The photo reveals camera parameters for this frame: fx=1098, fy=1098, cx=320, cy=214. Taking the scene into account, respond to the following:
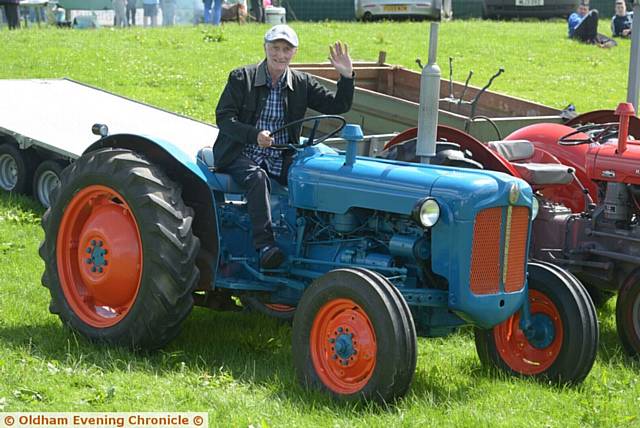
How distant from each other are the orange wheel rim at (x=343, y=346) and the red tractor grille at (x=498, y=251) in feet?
1.98

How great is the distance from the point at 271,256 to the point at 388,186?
32.0 inches

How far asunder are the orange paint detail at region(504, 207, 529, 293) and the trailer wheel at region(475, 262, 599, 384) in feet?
0.83

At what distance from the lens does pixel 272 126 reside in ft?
20.7

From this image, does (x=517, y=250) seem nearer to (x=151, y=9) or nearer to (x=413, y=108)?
(x=413, y=108)

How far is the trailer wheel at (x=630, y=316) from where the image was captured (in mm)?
6504

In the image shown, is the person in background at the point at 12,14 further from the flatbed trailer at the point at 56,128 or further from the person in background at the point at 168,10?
the flatbed trailer at the point at 56,128

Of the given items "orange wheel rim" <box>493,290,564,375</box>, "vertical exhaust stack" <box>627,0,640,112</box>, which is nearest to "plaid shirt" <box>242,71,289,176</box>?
"orange wheel rim" <box>493,290,564,375</box>

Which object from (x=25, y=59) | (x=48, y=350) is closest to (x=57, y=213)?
(x=48, y=350)

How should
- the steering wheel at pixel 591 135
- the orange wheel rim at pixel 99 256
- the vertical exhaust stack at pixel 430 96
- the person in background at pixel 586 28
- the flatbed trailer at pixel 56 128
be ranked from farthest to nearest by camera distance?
the person in background at pixel 586 28
the flatbed trailer at pixel 56 128
the steering wheel at pixel 591 135
the orange wheel rim at pixel 99 256
the vertical exhaust stack at pixel 430 96

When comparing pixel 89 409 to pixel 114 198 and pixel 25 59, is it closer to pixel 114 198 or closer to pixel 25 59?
pixel 114 198

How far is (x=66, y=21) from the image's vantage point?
88.0 ft

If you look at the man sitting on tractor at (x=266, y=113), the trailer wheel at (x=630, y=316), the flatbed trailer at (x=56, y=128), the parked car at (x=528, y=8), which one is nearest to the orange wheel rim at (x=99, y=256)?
the man sitting on tractor at (x=266, y=113)

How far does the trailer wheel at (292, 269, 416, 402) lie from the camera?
199 inches

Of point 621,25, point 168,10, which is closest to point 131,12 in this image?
point 168,10
